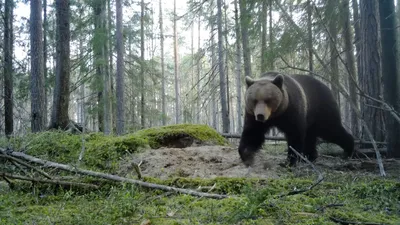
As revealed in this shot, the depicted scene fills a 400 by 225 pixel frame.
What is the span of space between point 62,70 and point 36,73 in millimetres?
870

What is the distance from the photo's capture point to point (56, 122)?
997 cm

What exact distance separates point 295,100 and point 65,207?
429 centimetres

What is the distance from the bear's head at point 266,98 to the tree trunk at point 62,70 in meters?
6.43

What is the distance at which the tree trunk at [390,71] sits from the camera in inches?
222

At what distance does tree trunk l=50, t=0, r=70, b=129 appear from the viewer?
398 inches

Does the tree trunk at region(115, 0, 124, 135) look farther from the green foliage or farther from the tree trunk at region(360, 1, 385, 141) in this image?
the green foliage

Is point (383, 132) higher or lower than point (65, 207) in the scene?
higher

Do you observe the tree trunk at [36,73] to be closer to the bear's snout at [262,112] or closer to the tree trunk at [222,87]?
the bear's snout at [262,112]

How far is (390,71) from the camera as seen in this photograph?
223 inches

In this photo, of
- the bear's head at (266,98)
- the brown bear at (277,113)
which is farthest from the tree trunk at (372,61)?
the bear's head at (266,98)

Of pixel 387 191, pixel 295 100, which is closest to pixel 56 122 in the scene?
pixel 295 100

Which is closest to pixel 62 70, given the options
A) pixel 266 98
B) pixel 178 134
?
pixel 178 134

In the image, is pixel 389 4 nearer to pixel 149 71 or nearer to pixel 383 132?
pixel 383 132

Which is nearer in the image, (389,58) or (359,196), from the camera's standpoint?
(359,196)
